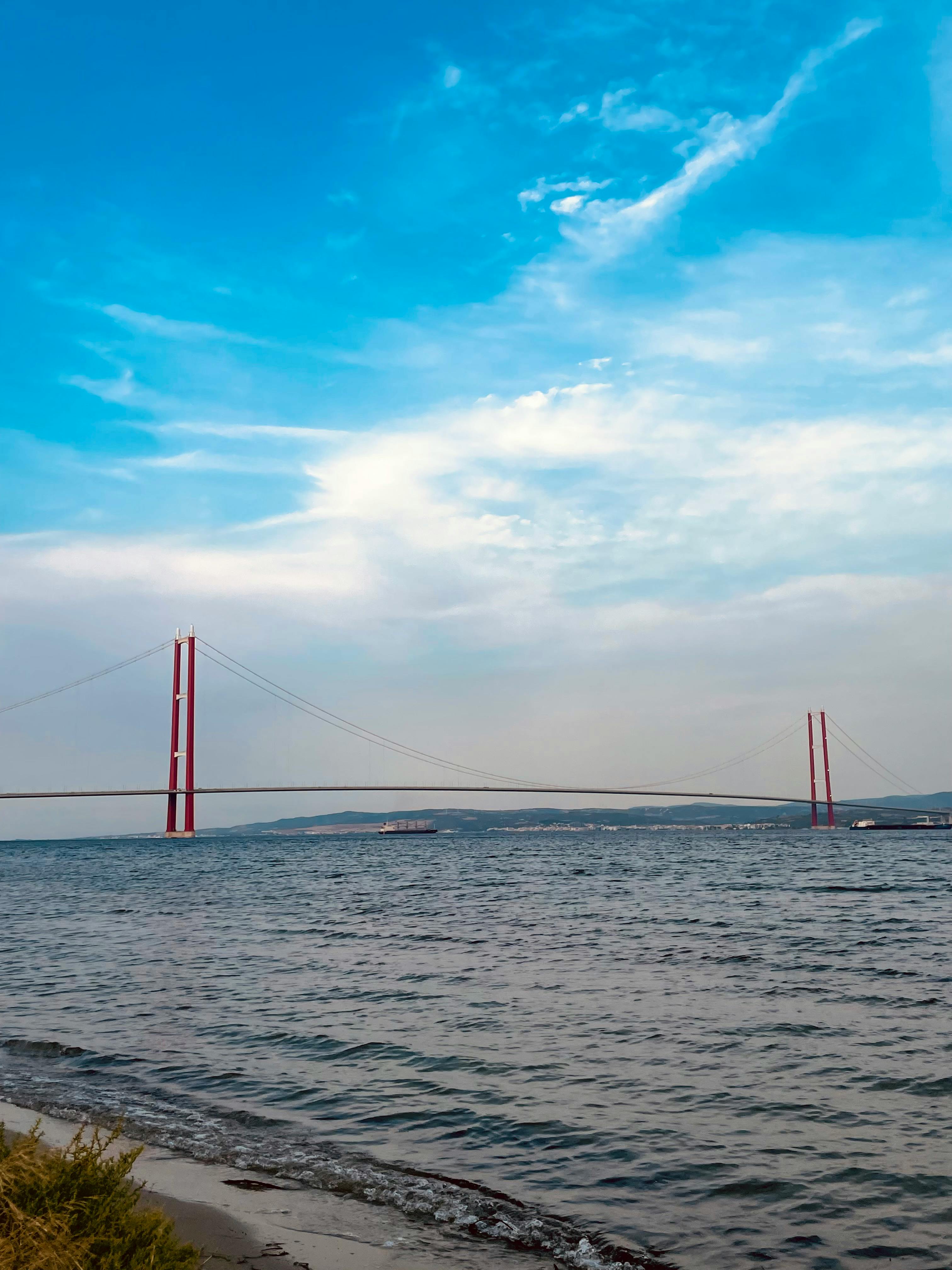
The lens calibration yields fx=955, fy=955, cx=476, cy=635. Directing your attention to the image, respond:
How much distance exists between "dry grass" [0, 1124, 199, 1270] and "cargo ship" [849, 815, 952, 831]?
377ft

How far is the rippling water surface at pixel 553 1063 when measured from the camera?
4.90m

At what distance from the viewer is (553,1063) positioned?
24.5 ft

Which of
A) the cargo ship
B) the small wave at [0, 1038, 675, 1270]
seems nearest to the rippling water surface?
the small wave at [0, 1038, 675, 1270]

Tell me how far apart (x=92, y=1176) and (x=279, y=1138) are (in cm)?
294

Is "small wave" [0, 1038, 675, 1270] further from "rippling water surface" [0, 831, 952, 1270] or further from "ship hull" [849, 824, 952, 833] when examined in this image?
"ship hull" [849, 824, 952, 833]

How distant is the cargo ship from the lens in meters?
109

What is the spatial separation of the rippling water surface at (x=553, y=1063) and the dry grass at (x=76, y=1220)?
1.88 m

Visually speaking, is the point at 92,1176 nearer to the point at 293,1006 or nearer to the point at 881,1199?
the point at 881,1199

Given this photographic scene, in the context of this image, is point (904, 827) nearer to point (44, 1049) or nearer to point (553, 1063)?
point (553, 1063)

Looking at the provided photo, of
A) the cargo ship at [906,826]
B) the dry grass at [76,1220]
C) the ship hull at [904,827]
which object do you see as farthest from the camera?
the cargo ship at [906,826]

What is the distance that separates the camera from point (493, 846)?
78062mm

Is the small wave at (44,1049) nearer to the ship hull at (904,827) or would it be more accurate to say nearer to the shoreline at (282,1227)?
the shoreline at (282,1227)

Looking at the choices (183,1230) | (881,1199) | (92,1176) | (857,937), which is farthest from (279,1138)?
(857,937)

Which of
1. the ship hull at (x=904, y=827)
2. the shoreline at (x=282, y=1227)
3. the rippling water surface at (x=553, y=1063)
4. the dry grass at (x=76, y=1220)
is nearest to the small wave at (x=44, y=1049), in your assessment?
the rippling water surface at (x=553, y=1063)
